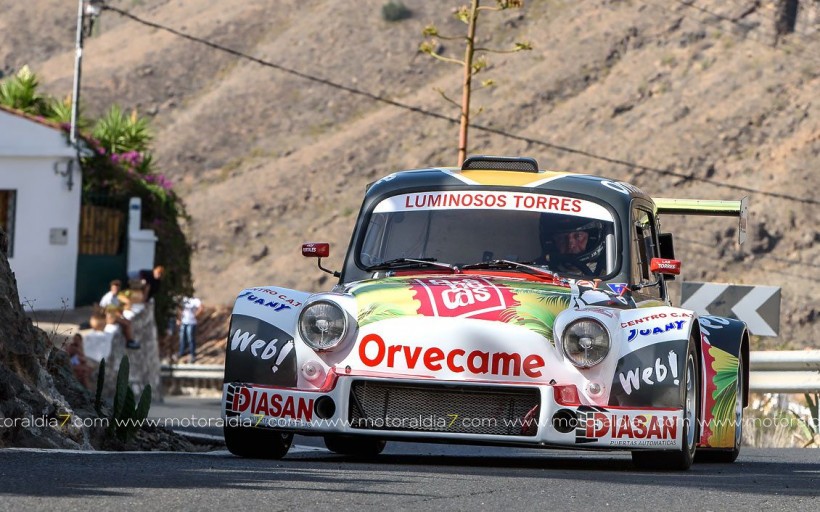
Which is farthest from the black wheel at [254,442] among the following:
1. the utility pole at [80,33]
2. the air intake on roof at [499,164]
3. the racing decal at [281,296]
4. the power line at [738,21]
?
the power line at [738,21]

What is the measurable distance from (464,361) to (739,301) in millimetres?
7764

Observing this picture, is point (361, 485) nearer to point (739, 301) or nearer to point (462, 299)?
point (462, 299)

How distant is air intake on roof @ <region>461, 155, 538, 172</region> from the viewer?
10.1 m

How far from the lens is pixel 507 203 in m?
9.67

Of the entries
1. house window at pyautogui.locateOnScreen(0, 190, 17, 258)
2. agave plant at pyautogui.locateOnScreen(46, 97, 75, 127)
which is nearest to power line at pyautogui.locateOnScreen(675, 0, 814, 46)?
agave plant at pyautogui.locateOnScreen(46, 97, 75, 127)

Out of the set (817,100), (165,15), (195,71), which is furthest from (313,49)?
(817,100)

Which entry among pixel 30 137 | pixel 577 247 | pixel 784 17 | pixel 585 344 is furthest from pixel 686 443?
pixel 784 17

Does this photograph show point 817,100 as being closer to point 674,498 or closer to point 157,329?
point 157,329

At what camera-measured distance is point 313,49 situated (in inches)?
3632

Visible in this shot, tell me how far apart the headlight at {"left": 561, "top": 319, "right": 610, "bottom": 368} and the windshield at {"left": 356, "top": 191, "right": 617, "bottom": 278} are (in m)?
1.19

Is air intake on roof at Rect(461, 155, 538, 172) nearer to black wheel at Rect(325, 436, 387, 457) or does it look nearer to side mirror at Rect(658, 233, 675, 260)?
side mirror at Rect(658, 233, 675, 260)

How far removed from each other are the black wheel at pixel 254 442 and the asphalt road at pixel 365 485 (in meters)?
0.08

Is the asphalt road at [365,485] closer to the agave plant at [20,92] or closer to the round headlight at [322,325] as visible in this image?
the round headlight at [322,325]

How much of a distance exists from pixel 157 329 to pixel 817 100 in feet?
160
